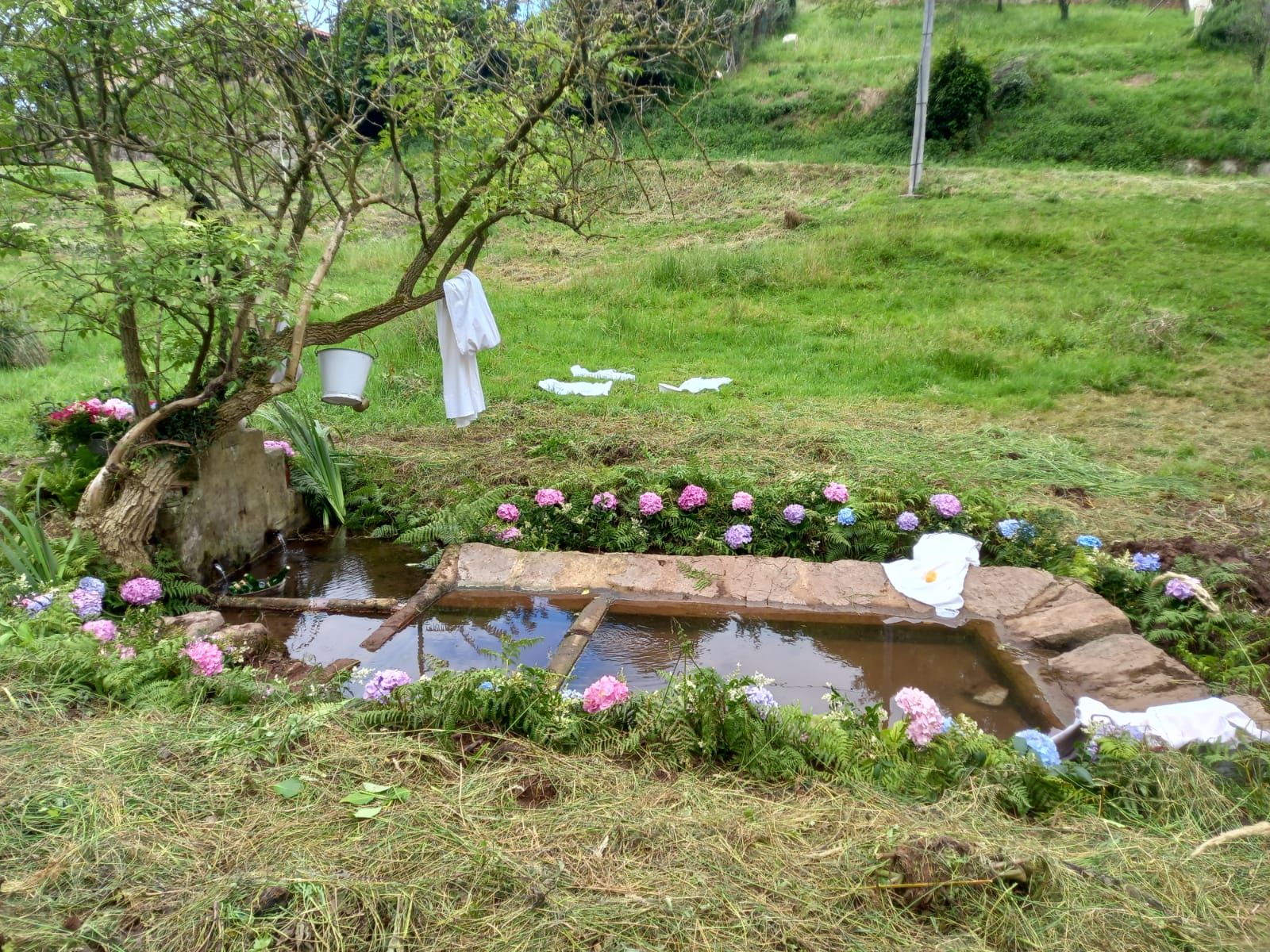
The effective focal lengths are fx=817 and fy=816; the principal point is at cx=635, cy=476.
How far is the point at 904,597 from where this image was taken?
13.3ft

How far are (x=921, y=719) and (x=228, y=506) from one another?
386 centimetres

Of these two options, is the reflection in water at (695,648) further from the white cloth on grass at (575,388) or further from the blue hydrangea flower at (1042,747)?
the white cloth on grass at (575,388)

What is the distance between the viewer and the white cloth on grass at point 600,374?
310 inches

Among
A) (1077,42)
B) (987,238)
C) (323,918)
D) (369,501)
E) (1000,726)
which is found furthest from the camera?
(1077,42)

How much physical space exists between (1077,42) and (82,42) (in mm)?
27960

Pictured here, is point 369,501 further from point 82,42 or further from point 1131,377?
point 1131,377

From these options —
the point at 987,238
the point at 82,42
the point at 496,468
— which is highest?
the point at 82,42

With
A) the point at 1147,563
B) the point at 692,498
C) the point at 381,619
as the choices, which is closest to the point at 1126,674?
the point at 1147,563

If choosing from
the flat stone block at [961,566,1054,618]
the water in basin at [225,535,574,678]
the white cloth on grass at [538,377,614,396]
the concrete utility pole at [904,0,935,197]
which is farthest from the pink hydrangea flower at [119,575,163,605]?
the concrete utility pole at [904,0,935,197]

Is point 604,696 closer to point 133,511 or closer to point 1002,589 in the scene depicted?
point 1002,589

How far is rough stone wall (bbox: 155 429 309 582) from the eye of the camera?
4.27 m

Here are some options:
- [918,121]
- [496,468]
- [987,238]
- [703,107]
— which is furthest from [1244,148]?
[496,468]

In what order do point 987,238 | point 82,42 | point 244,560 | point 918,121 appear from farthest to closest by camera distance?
point 918,121 < point 987,238 < point 244,560 < point 82,42

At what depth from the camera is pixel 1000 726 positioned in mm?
3227
